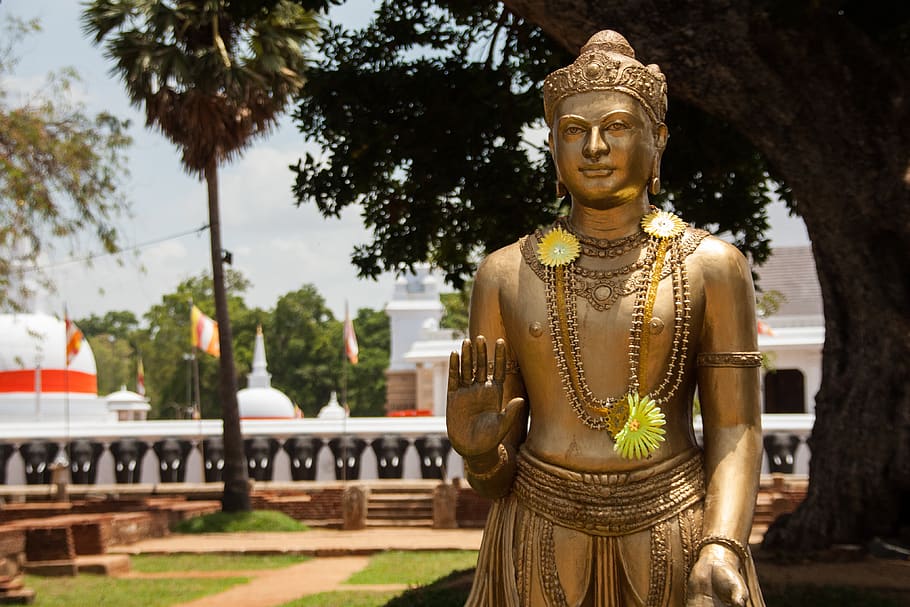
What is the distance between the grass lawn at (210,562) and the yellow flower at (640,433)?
35.6 ft

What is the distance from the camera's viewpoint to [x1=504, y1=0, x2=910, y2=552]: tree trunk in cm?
881

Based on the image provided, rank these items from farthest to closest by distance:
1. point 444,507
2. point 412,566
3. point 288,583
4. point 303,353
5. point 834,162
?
1. point 303,353
2. point 444,507
3. point 412,566
4. point 288,583
5. point 834,162

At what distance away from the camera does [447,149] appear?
10758 millimetres

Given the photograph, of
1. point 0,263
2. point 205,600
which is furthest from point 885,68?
point 0,263

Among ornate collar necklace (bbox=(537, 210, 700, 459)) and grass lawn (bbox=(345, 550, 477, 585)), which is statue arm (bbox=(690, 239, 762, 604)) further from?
grass lawn (bbox=(345, 550, 477, 585))

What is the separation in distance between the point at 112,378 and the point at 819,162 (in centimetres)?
5706

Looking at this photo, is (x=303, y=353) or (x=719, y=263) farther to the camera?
(x=303, y=353)

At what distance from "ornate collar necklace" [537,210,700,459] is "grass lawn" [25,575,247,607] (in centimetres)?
829

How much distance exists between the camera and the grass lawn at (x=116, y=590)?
11.5 m

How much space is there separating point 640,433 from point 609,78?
3.50 ft

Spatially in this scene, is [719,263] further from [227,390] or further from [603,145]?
[227,390]

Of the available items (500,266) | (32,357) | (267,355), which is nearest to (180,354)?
(267,355)

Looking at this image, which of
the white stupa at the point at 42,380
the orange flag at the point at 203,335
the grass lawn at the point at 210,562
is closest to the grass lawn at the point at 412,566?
the grass lawn at the point at 210,562

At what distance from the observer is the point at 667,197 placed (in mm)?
11781
